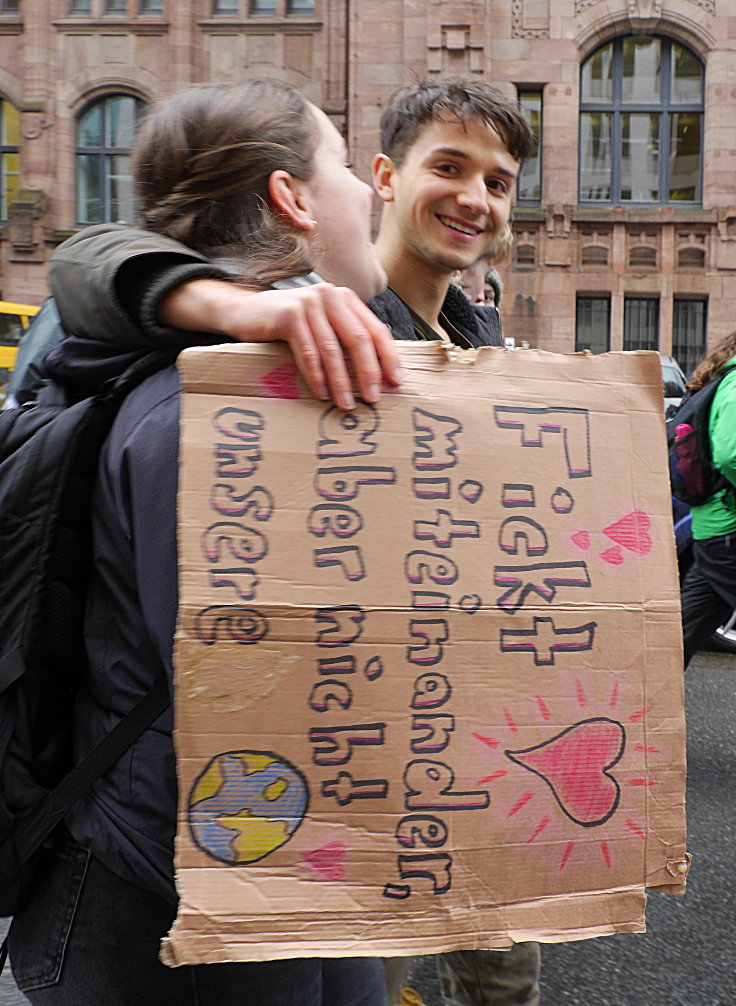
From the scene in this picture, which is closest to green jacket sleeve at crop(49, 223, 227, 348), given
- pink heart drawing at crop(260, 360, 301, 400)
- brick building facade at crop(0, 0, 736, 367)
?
pink heart drawing at crop(260, 360, 301, 400)

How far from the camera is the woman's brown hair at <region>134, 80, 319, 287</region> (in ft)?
4.10

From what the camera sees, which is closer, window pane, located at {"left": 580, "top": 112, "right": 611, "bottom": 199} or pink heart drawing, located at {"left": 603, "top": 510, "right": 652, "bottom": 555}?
pink heart drawing, located at {"left": 603, "top": 510, "right": 652, "bottom": 555}

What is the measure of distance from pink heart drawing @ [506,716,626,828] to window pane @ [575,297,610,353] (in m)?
20.2

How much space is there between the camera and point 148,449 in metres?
1.13

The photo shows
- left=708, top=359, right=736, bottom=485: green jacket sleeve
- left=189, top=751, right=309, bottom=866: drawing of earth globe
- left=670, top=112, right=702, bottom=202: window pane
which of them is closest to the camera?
left=189, top=751, right=309, bottom=866: drawing of earth globe

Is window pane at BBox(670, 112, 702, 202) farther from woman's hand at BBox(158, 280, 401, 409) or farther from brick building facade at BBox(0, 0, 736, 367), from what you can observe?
woman's hand at BBox(158, 280, 401, 409)

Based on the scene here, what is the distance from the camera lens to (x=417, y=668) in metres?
1.14

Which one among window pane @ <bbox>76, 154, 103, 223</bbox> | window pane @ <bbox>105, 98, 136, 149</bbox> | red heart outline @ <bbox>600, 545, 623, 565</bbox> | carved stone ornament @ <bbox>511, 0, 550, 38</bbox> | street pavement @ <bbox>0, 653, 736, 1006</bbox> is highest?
carved stone ornament @ <bbox>511, 0, 550, 38</bbox>

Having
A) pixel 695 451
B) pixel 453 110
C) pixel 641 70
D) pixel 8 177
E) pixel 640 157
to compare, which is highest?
pixel 641 70

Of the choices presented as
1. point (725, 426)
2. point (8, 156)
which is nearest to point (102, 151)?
point (8, 156)

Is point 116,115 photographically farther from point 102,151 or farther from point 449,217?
point 449,217

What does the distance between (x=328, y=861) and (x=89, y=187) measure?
2293cm

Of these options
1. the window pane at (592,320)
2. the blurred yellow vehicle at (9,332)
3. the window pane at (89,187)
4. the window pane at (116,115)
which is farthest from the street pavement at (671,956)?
the window pane at (116,115)

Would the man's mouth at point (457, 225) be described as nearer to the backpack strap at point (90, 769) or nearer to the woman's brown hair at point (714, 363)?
the backpack strap at point (90, 769)
